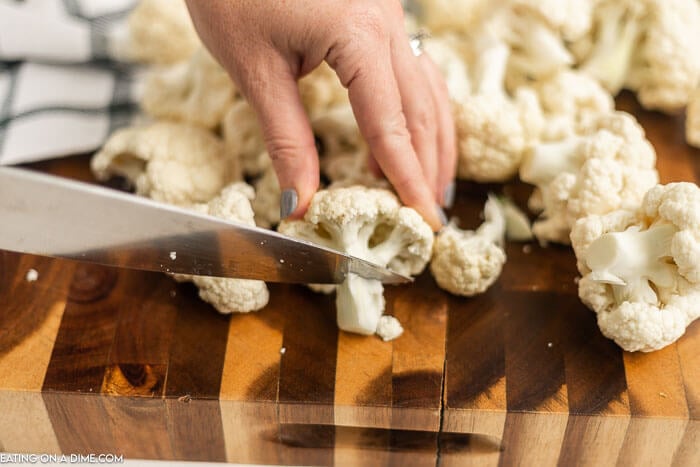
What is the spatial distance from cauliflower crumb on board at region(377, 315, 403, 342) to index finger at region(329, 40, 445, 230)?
0.19m

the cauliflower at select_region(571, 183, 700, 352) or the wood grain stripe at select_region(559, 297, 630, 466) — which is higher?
the cauliflower at select_region(571, 183, 700, 352)

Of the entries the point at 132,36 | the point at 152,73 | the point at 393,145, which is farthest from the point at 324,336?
the point at 132,36

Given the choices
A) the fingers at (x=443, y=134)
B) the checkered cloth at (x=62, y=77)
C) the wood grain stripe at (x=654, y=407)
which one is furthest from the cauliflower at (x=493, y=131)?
the checkered cloth at (x=62, y=77)

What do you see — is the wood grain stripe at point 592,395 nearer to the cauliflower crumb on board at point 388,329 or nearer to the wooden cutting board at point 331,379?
the wooden cutting board at point 331,379

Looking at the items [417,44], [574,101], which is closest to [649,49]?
[574,101]

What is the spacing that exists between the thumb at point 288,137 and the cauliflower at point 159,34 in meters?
0.44

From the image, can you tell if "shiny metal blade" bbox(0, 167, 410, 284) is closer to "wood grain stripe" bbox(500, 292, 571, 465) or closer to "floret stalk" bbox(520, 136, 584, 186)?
"wood grain stripe" bbox(500, 292, 571, 465)

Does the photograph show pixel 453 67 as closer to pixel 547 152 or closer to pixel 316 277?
pixel 547 152

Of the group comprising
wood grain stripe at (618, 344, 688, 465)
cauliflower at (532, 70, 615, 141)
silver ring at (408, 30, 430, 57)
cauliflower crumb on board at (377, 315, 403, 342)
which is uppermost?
silver ring at (408, 30, 430, 57)

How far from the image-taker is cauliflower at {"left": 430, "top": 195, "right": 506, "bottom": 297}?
1344mm

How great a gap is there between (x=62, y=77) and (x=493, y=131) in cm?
94

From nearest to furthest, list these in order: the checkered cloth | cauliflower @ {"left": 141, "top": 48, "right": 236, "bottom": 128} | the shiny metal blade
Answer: the shiny metal blade < cauliflower @ {"left": 141, "top": 48, "right": 236, "bottom": 128} < the checkered cloth

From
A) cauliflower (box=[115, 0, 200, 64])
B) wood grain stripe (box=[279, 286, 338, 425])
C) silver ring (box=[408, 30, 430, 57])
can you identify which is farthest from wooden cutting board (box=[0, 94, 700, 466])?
cauliflower (box=[115, 0, 200, 64])

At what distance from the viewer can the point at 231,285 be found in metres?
1.31
